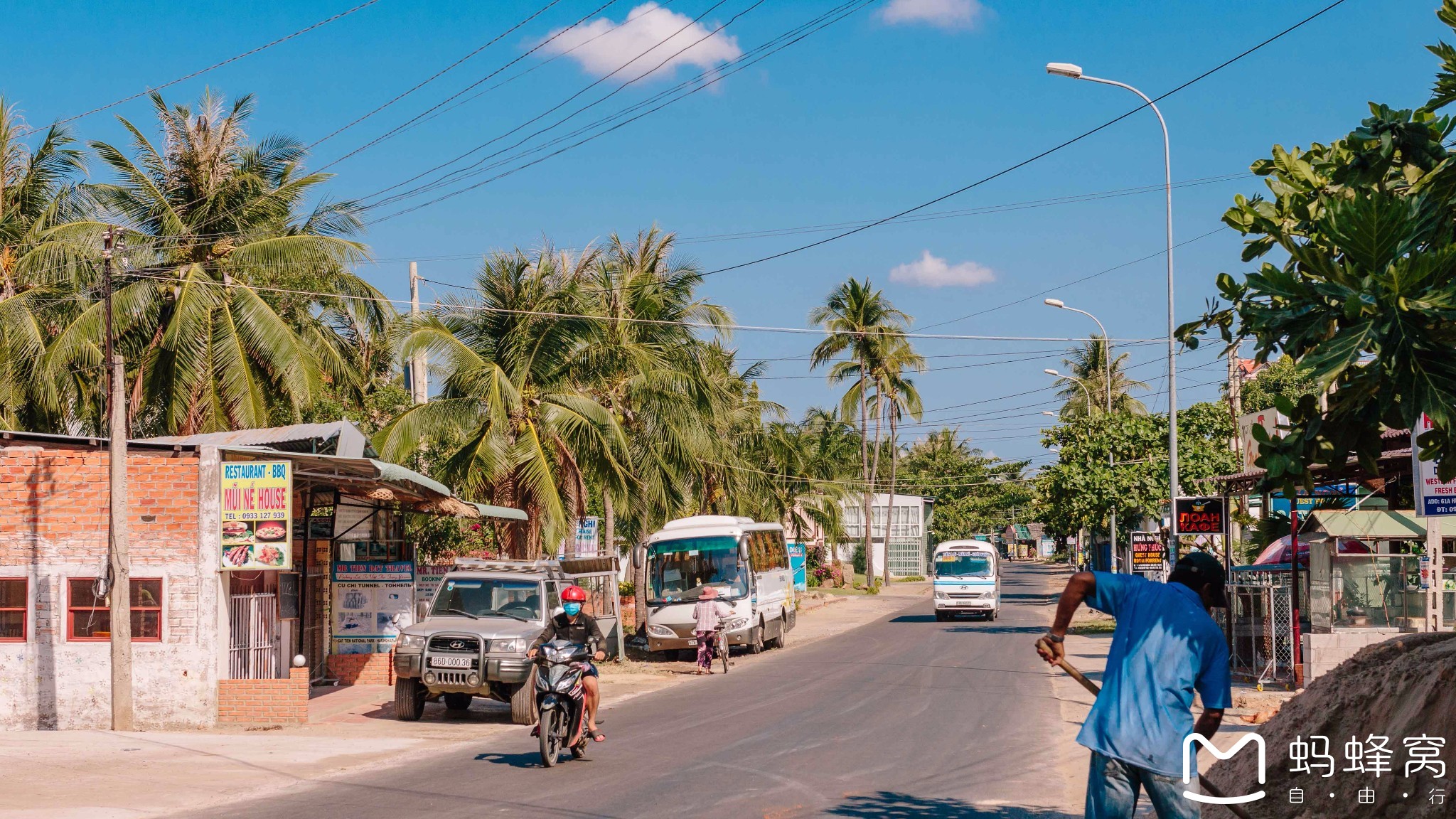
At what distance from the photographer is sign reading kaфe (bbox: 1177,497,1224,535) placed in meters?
24.3

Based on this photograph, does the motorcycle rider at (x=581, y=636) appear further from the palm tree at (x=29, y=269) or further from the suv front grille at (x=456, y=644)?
the palm tree at (x=29, y=269)

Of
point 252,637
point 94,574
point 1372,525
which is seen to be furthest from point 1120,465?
point 94,574

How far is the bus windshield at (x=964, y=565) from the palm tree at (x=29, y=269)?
25466 mm

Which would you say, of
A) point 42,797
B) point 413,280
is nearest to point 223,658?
point 42,797

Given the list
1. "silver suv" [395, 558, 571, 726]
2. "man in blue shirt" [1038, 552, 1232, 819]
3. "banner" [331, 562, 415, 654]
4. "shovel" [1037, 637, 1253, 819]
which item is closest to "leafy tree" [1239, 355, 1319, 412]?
"banner" [331, 562, 415, 654]

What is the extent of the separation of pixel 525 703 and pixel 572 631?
415 cm

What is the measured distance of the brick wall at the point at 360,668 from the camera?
2166cm

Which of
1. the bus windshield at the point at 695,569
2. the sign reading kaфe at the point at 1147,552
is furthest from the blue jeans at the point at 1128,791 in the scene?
the sign reading kaфe at the point at 1147,552

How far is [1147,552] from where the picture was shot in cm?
3234

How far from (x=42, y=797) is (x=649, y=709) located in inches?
359

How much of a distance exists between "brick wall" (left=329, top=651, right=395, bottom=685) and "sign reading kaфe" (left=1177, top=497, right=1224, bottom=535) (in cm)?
1478

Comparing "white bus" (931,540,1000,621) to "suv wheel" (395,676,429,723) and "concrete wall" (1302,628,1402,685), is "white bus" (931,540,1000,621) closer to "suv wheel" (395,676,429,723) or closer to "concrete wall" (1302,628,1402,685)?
"concrete wall" (1302,628,1402,685)

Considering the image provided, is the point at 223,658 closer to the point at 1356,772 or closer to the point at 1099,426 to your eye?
the point at 1356,772

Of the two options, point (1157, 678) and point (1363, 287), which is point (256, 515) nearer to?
point (1157, 678)
